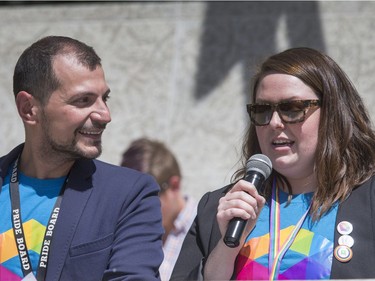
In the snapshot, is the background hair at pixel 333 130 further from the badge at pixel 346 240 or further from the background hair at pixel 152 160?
the background hair at pixel 152 160

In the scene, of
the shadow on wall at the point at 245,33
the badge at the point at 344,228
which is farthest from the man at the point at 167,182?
the badge at the point at 344,228

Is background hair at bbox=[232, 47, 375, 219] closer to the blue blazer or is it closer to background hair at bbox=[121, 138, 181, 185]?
the blue blazer

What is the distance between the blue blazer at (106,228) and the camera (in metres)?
3.02

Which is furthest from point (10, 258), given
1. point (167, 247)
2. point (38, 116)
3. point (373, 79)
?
point (373, 79)

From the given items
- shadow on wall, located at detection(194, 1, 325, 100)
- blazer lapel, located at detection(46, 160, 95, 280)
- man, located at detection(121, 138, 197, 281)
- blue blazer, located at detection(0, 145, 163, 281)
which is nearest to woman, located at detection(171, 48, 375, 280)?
blue blazer, located at detection(0, 145, 163, 281)

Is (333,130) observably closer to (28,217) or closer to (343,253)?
(343,253)

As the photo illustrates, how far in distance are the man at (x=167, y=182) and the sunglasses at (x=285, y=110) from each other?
1.85 m

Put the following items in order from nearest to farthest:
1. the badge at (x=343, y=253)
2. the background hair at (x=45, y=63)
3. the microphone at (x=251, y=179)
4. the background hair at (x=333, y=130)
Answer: the microphone at (x=251, y=179)
the badge at (x=343, y=253)
the background hair at (x=333, y=130)
the background hair at (x=45, y=63)

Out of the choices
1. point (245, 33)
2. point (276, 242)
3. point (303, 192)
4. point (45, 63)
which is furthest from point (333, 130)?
point (245, 33)

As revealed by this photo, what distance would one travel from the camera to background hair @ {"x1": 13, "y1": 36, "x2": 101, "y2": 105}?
3287 millimetres

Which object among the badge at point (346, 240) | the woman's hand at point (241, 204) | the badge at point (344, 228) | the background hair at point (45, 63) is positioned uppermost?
the background hair at point (45, 63)

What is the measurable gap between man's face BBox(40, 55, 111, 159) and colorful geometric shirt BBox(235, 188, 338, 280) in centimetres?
70

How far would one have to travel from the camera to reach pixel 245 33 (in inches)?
277

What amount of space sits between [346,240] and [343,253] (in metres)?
0.05
